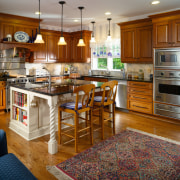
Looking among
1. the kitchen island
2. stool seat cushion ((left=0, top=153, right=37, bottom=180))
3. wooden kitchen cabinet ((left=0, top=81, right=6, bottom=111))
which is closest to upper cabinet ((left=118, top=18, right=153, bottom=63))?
the kitchen island

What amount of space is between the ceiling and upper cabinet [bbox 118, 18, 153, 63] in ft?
0.99

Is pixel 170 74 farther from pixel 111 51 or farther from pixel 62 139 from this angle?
pixel 62 139

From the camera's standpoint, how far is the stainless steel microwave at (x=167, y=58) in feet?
13.8

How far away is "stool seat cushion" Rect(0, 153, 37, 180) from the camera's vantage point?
4.90 ft

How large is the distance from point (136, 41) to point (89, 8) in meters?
1.55

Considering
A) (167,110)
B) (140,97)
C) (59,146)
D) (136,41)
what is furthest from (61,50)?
(59,146)

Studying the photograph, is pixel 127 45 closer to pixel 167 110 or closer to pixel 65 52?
pixel 167 110

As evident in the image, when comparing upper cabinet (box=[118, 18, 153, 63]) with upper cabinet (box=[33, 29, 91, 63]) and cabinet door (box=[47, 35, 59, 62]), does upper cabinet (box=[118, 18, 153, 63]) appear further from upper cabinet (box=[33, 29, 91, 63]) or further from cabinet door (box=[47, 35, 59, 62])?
cabinet door (box=[47, 35, 59, 62])

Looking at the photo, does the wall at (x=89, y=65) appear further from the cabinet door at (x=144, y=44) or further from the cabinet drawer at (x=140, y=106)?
the cabinet drawer at (x=140, y=106)

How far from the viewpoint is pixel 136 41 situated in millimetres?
5152

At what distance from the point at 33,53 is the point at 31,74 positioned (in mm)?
747

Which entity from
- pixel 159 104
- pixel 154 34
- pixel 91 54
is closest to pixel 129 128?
pixel 159 104

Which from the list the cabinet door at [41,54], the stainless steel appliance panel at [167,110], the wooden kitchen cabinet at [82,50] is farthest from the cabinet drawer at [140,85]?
the cabinet door at [41,54]

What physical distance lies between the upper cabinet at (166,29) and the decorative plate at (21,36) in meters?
3.41
